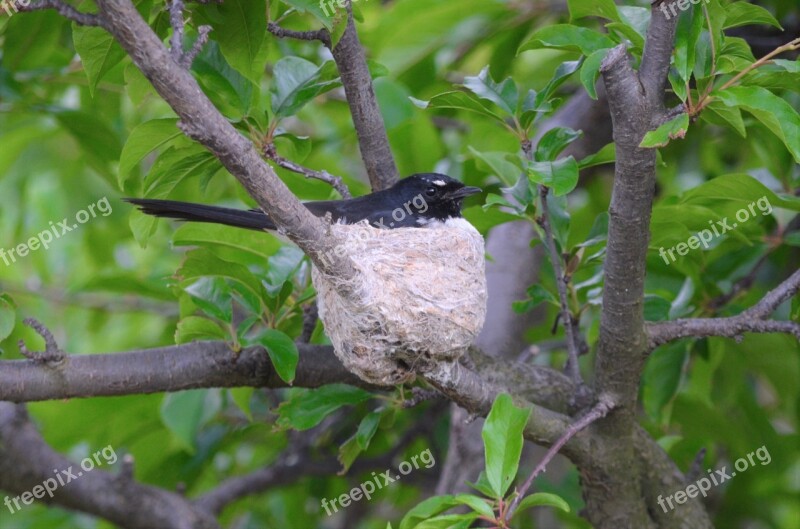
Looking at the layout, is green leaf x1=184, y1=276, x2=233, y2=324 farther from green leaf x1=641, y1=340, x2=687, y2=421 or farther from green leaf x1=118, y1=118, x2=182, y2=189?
green leaf x1=641, y1=340, x2=687, y2=421

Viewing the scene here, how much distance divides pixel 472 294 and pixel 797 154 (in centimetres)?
107

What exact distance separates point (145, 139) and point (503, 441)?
131 centimetres

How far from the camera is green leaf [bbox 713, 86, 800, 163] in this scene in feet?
7.29

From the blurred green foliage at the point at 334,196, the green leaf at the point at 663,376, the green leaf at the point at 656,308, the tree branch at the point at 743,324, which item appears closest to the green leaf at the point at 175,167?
the blurred green foliage at the point at 334,196

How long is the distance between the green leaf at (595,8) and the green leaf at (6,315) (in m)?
1.76

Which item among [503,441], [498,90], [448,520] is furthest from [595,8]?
[448,520]

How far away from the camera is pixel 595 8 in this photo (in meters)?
2.58

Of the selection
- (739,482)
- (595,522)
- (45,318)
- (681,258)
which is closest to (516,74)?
(681,258)

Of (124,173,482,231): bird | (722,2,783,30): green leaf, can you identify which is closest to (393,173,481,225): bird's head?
(124,173,482,231): bird

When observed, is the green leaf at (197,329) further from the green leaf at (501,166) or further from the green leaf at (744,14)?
the green leaf at (744,14)

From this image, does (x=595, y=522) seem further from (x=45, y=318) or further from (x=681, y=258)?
(x=45, y=318)

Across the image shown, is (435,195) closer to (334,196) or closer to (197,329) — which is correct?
(334,196)

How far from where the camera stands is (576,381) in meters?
2.89

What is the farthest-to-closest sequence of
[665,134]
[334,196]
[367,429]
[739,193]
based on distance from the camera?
[334,196]
[739,193]
[367,429]
[665,134]
